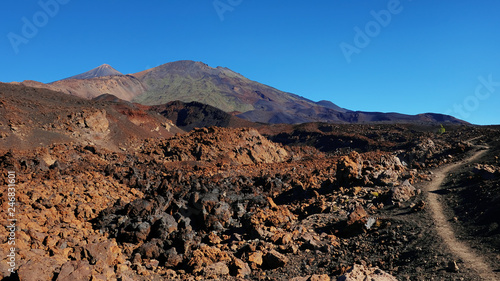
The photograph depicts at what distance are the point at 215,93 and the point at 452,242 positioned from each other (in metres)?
112

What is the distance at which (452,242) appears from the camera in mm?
8531

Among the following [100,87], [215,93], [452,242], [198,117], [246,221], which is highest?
[215,93]

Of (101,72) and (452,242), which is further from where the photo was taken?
(101,72)

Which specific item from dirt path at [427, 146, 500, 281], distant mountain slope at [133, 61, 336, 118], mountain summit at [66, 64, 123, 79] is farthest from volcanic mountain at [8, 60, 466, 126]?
dirt path at [427, 146, 500, 281]

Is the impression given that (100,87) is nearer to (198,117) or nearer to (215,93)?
(215,93)

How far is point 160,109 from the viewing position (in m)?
69.4

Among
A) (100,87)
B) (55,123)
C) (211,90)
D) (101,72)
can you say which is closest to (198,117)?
(55,123)

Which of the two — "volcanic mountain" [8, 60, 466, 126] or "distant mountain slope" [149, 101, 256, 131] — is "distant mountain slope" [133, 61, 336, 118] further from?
"distant mountain slope" [149, 101, 256, 131]

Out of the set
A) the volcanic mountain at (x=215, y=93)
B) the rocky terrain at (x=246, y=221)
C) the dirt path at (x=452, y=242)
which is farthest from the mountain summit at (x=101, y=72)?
the dirt path at (x=452, y=242)

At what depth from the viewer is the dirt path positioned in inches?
274

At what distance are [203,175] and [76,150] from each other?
979cm

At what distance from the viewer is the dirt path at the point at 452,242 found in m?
6.95

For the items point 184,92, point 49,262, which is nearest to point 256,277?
point 49,262

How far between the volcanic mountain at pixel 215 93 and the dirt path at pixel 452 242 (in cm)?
7215
